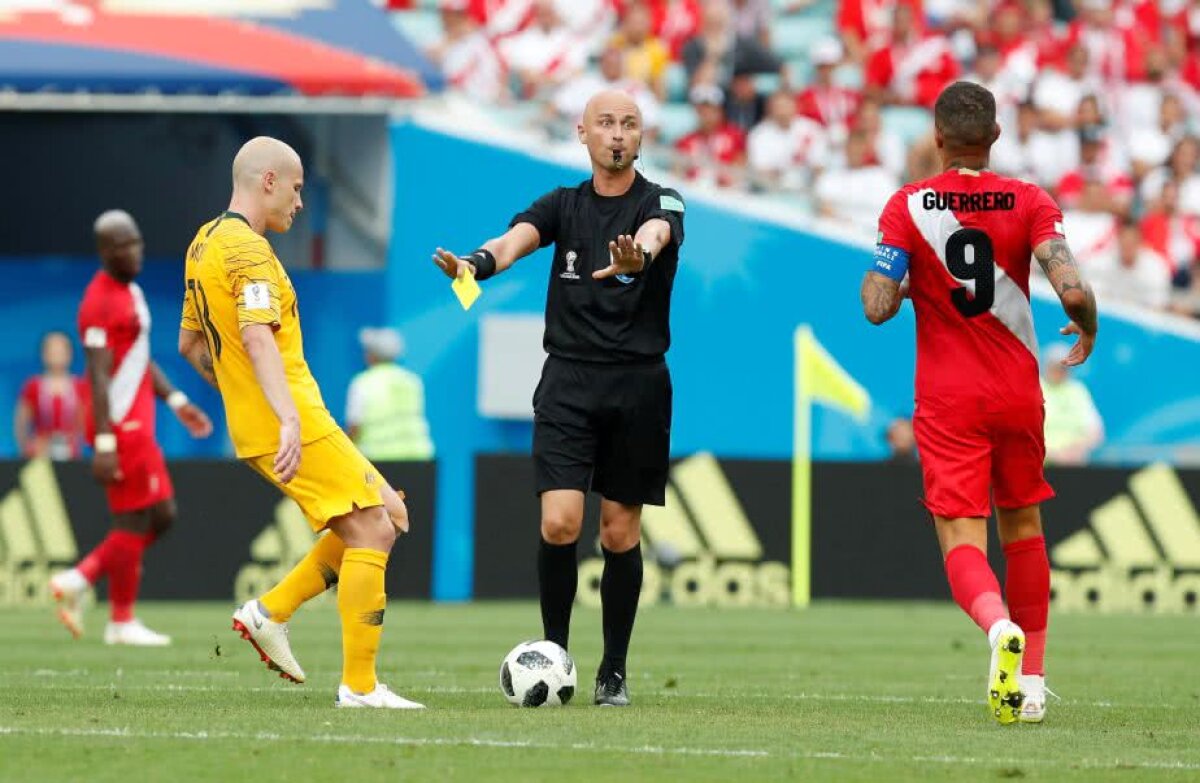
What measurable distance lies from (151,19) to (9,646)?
9.84 metres

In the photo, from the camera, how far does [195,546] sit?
18.9 meters

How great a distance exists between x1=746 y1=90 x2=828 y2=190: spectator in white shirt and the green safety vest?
489cm

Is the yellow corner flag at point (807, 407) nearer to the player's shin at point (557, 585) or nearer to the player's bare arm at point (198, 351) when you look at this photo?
the player's shin at point (557, 585)

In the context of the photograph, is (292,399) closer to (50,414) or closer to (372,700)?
(372,700)

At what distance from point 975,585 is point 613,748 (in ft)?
5.78

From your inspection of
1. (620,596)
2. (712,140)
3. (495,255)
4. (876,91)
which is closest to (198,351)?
(495,255)

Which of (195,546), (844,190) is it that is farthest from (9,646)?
(844,190)

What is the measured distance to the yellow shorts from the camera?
8.80 m

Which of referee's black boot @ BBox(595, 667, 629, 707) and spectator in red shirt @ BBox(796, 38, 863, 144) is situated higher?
spectator in red shirt @ BBox(796, 38, 863, 144)

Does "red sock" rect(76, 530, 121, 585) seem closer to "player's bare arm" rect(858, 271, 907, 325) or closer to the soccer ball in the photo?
the soccer ball

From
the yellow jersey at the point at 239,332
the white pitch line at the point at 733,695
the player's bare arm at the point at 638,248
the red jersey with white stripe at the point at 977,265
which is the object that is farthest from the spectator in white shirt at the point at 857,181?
the yellow jersey at the point at 239,332

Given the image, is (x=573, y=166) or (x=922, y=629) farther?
(x=573, y=166)

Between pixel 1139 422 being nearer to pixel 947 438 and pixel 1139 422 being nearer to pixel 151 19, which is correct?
pixel 151 19

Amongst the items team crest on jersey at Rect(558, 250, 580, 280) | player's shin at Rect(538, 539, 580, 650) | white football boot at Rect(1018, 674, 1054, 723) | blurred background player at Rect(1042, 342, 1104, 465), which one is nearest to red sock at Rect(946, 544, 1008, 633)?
white football boot at Rect(1018, 674, 1054, 723)
